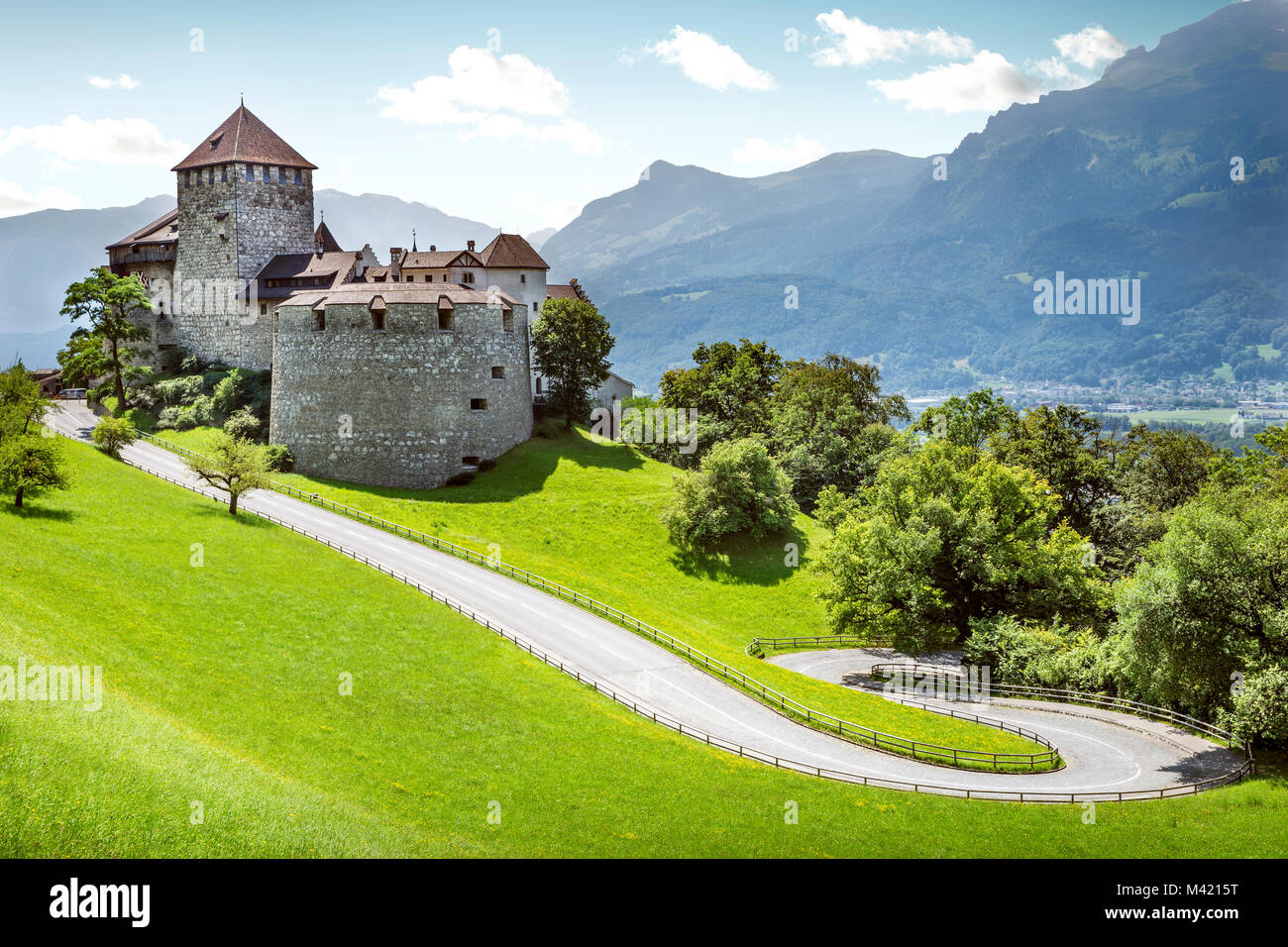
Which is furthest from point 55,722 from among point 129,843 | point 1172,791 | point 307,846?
point 1172,791

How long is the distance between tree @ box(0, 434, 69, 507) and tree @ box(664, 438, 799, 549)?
118ft

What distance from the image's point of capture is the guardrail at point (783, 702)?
1462 inches

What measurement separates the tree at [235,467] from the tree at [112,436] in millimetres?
11459

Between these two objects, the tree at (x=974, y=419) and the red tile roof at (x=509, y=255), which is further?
the red tile roof at (x=509, y=255)

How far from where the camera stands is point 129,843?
72.8 ft

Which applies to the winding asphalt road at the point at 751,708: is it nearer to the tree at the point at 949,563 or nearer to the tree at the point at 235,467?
the tree at the point at 235,467

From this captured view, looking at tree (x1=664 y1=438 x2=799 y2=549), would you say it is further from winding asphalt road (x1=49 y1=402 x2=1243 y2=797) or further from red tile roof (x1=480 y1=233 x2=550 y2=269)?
red tile roof (x1=480 y1=233 x2=550 y2=269)

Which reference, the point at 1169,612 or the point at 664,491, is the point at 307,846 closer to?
the point at 1169,612

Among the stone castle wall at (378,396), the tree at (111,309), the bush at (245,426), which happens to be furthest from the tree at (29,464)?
the tree at (111,309)

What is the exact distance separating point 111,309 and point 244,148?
17.9 m

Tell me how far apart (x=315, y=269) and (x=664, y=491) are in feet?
119

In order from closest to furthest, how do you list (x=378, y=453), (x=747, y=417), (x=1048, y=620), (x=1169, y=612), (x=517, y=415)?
(x=1169, y=612)
(x=1048, y=620)
(x=378, y=453)
(x=517, y=415)
(x=747, y=417)

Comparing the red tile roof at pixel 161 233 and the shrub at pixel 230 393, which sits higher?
the red tile roof at pixel 161 233

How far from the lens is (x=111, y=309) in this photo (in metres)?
80.2
